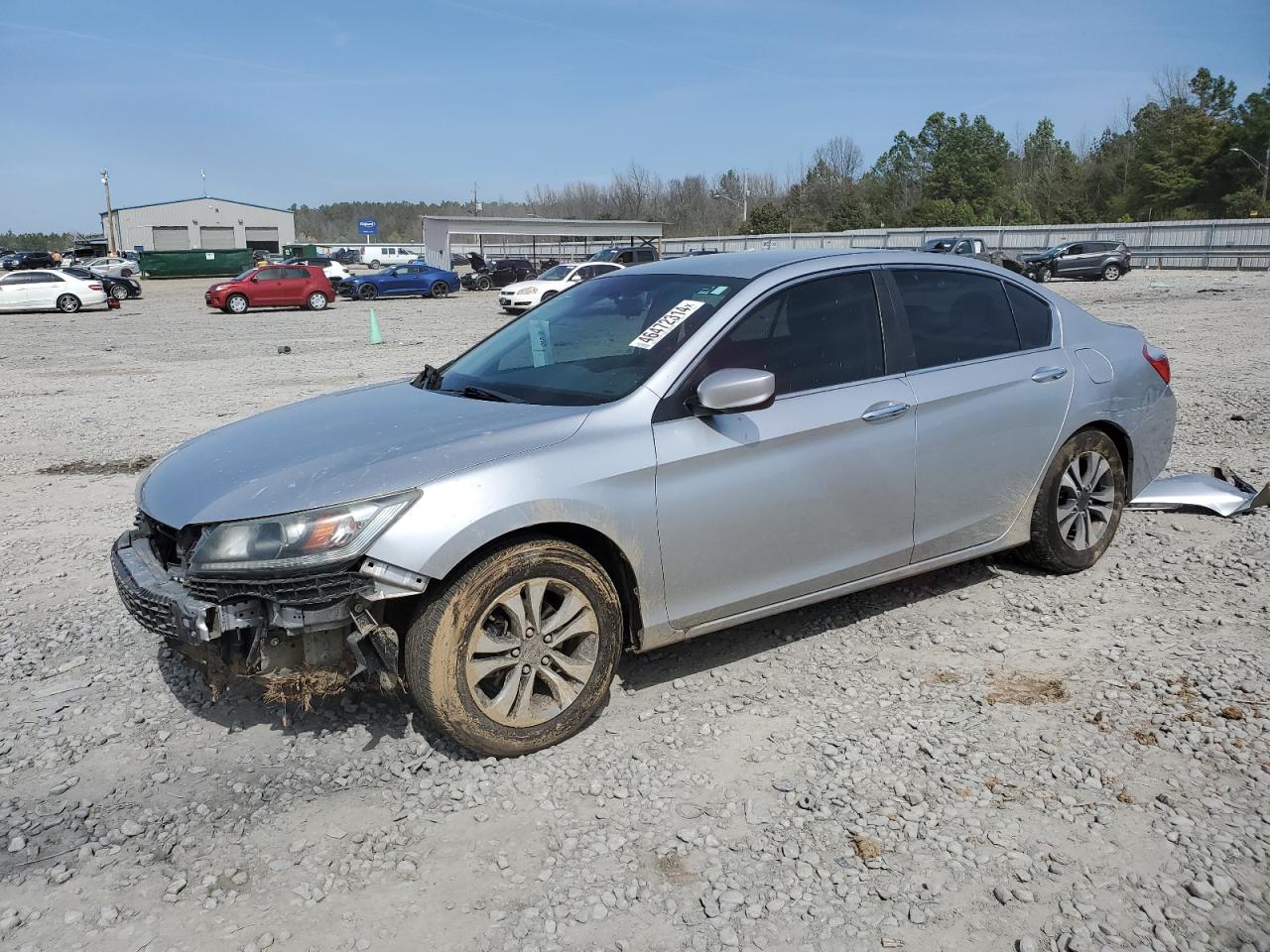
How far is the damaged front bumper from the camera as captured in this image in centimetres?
322

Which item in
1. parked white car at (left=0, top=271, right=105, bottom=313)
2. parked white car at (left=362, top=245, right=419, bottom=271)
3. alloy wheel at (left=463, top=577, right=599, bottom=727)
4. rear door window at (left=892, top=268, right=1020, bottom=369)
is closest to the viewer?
alloy wheel at (left=463, top=577, right=599, bottom=727)

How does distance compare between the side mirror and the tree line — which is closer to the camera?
the side mirror

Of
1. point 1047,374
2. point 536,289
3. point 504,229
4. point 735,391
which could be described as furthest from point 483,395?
point 504,229

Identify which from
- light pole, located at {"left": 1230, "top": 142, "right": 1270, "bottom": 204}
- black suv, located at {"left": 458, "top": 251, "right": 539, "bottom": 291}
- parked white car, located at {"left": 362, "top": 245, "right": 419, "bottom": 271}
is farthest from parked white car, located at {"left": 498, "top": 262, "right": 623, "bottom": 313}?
light pole, located at {"left": 1230, "top": 142, "right": 1270, "bottom": 204}

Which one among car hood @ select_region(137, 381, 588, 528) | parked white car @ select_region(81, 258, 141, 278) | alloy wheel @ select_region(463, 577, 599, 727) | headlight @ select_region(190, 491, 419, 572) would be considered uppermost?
parked white car @ select_region(81, 258, 141, 278)

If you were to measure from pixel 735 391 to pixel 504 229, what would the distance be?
60547 millimetres

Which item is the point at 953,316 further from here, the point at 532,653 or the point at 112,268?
the point at 112,268

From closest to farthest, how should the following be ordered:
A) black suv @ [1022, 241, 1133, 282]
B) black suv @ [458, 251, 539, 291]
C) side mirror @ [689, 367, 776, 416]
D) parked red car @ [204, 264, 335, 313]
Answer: side mirror @ [689, 367, 776, 416]
parked red car @ [204, 264, 335, 313]
black suv @ [1022, 241, 1133, 282]
black suv @ [458, 251, 539, 291]

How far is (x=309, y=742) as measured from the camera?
149 inches

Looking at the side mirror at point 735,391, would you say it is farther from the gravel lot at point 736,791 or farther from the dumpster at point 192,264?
the dumpster at point 192,264

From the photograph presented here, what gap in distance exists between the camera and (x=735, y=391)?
371 cm

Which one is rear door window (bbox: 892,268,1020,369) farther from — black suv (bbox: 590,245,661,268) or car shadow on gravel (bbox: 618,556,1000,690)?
black suv (bbox: 590,245,661,268)

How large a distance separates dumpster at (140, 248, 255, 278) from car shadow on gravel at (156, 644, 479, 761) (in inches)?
2526

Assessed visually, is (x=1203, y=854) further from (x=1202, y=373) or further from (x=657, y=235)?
(x=657, y=235)
